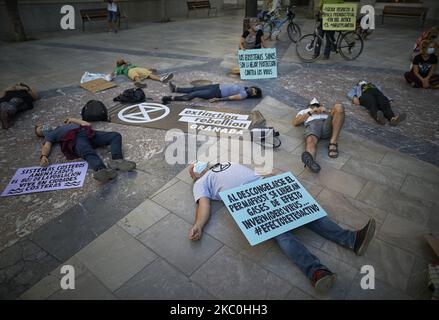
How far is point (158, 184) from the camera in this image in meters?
3.88

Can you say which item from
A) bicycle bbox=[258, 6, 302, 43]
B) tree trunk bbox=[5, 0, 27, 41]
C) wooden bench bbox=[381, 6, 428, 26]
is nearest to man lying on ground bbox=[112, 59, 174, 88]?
bicycle bbox=[258, 6, 302, 43]

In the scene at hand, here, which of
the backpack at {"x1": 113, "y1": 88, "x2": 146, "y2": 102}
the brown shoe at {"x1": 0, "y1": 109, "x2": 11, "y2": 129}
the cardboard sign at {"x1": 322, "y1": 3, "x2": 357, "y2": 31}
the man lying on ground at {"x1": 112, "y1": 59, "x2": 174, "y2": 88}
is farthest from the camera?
the cardboard sign at {"x1": 322, "y1": 3, "x2": 357, "y2": 31}

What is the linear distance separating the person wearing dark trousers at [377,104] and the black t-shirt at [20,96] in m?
6.71

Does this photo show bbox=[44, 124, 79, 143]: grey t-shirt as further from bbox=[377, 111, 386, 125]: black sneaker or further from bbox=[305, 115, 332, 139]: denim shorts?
bbox=[377, 111, 386, 125]: black sneaker

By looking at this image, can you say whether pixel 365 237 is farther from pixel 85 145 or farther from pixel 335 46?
pixel 335 46

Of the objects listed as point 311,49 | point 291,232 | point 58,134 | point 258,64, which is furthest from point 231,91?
point 311,49

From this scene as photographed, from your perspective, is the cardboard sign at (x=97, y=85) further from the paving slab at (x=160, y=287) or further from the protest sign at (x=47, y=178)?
the paving slab at (x=160, y=287)

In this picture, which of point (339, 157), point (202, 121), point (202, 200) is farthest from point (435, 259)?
point (202, 121)

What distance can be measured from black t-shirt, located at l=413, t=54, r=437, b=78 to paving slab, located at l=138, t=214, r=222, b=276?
7043 mm

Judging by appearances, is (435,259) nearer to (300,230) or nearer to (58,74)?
(300,230)

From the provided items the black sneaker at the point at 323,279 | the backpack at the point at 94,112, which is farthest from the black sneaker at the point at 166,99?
the black sneaker at the point at 323,279

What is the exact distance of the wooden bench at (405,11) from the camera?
14.4 metres

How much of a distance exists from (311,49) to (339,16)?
153 cm

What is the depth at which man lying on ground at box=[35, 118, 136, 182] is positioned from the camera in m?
4.04
